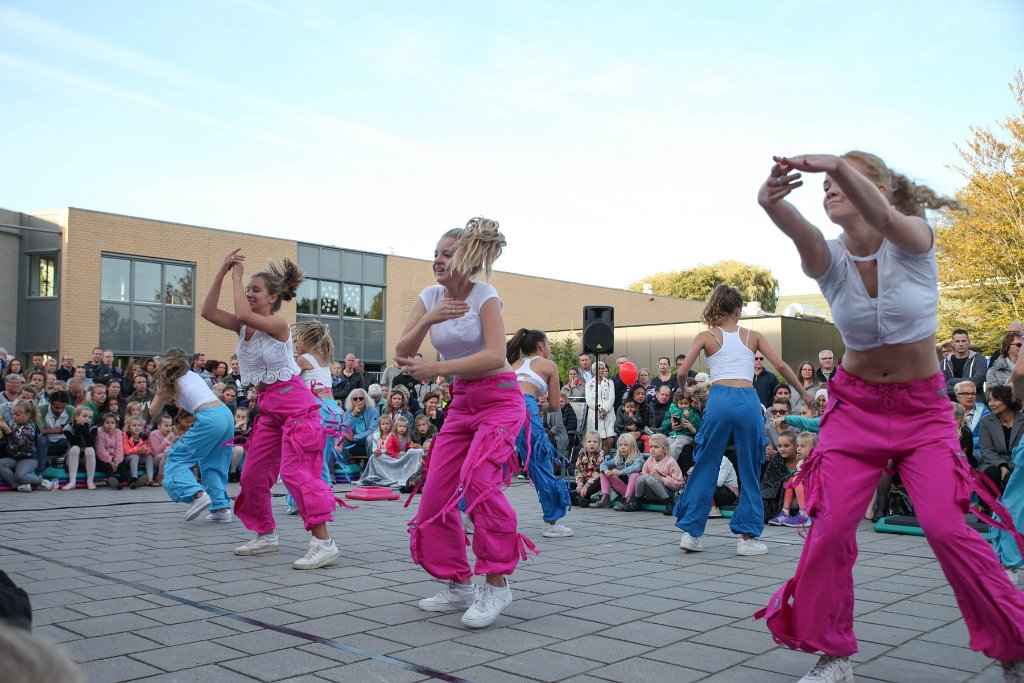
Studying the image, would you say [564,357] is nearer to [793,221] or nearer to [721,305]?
[721,305]

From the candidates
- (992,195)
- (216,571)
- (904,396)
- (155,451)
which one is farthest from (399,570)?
(992,195)

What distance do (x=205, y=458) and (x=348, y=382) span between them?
7.20 m

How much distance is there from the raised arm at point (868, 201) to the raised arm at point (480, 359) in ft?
5.57

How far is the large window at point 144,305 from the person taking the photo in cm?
2430

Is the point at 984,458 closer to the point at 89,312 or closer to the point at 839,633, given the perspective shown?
the point at 839,633

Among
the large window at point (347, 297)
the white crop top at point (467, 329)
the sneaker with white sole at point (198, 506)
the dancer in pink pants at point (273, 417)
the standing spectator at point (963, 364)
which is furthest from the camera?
the large window at point (347, 297)

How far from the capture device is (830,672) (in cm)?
322

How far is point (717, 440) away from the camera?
6445mm

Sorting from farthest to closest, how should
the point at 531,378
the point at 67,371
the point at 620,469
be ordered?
the point at 67,371, the point at 620,469, the point at 531,378

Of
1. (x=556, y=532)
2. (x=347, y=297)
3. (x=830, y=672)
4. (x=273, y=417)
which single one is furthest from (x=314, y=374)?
(x=347, y=297)

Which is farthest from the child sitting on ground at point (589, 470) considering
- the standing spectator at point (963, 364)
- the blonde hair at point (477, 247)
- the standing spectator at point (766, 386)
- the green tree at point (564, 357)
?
the green tree at point (564, 357)

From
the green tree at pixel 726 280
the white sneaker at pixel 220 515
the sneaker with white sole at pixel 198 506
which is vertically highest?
the green tree at pixel 726 280

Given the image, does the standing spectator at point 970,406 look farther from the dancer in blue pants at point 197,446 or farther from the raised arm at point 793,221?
the dancer in blue pants at point 197,446

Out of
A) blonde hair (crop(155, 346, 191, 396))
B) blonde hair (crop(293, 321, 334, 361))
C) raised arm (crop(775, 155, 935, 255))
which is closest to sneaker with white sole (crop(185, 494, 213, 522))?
blonde hair (crop(155, 346, 191, 396))
